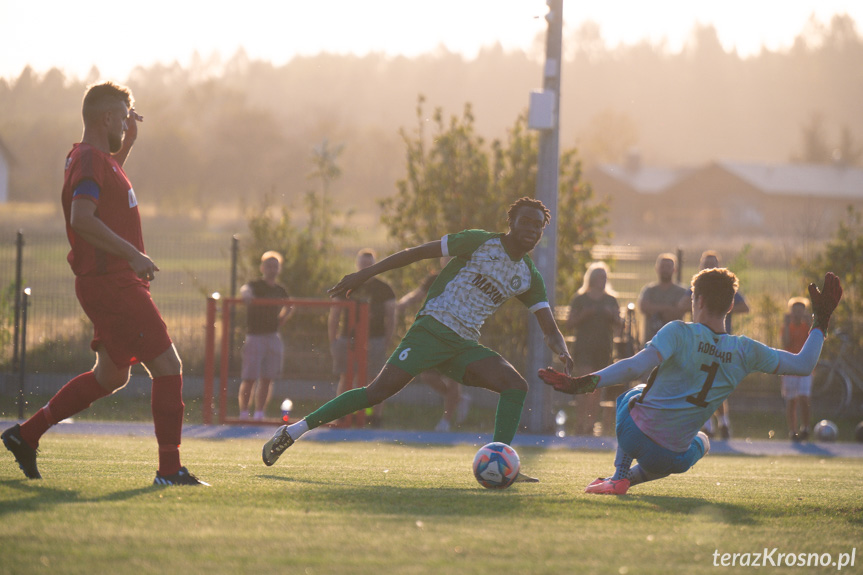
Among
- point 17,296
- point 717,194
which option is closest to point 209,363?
point 17,296

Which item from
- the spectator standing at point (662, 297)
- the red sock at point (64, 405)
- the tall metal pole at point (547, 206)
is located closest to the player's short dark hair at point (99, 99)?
the red sock at point (64, 405)

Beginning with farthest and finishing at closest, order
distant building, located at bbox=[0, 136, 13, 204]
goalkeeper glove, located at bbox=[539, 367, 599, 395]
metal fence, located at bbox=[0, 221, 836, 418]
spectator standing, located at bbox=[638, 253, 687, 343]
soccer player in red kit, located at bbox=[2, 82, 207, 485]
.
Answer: distant building, located at bbox=[0, 136, 13, 204]
metal fence, located at bbox=[0, 221, 836, 418]
spectator standing, located at bbox=[638, 253, 687, 343]
soccer player in red kit, located at bbox=[2, 82, 207, 485]
goalkeeper glove, located at bbox=[539, 367, 599, 395]

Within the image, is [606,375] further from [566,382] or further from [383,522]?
[383,522]

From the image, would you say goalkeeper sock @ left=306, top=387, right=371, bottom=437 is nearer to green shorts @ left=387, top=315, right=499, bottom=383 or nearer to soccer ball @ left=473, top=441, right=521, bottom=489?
green shorts @ left=387, top=315, right=499, bottom=383

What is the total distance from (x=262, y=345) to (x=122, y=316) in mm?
7830

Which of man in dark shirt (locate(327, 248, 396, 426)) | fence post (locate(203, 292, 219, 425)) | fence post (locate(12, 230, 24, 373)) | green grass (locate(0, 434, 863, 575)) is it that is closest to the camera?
green grass (locate(0, 434, 863, 575))

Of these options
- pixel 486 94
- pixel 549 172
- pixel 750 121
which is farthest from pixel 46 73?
pixel 750 121

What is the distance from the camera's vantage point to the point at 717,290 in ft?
18.5

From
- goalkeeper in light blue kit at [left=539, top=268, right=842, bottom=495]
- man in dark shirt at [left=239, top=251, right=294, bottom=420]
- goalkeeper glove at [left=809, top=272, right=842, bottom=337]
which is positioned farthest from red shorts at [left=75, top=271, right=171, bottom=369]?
man in dark shirt at [left=239, top=251, right=294, bottom=420]

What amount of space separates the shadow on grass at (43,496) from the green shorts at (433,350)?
182cm

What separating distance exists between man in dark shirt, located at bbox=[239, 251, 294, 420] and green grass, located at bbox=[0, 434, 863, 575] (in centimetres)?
588

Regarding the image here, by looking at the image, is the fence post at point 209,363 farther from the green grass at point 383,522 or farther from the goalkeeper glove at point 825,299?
the goalkeeper glove at point 825,299

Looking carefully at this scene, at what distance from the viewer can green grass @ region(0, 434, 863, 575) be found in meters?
3.96

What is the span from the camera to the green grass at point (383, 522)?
3.96 meters
